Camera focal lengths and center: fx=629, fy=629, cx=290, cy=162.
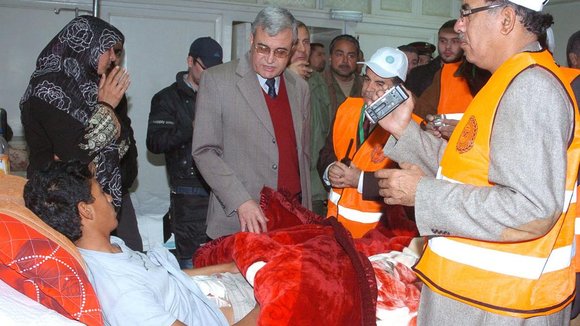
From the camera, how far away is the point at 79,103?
264 centimetres

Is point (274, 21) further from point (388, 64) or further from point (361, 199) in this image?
point (361, 199)

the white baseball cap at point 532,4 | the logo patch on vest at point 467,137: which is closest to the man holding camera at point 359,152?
the logo patch on vest at point 467,137

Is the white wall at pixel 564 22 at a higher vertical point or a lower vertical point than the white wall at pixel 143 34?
higher

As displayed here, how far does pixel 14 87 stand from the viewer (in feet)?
18.8

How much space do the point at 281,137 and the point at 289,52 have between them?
0.39m

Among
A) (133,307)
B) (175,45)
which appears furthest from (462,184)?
(175,45)

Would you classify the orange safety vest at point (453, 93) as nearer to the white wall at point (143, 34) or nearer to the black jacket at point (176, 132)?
the black jacket at point (176, 132)

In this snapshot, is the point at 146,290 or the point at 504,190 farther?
the point at 146,290

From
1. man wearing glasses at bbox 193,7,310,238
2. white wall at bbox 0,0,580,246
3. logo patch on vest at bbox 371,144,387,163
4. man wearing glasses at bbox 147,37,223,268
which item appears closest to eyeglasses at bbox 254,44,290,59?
man wearing glasses at bbox 193,7,310,238

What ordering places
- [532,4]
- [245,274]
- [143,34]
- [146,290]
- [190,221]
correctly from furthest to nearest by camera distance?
[143,34] → [190,221] → [245,274] → [146,290] → [532,4]

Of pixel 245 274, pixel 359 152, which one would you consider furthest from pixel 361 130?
pixel 245 274

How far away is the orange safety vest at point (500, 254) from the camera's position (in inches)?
59.7

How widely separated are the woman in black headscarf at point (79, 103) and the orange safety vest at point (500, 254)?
5.33 feet

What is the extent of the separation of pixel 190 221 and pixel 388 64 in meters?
1.50
